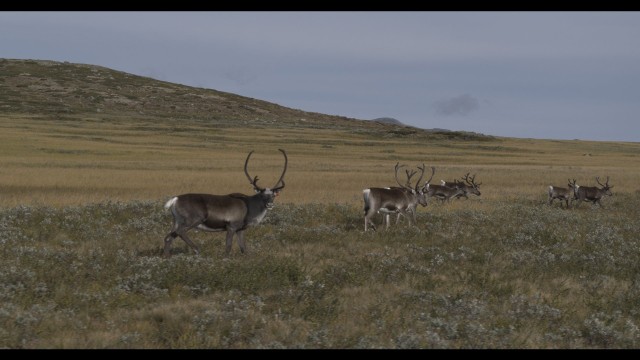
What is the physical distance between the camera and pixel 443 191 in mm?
31281

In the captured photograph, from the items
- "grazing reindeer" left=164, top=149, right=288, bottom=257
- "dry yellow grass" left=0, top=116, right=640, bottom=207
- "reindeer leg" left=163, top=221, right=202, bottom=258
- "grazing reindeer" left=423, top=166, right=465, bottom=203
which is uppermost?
"grazing reindeer" left=164, top=149, right=288, bottom=257

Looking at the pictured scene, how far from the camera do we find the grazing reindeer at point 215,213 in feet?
48.3

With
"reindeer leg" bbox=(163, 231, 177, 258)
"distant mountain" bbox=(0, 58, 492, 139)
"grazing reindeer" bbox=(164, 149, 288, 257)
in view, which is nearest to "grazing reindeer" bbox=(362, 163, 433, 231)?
"grazing reindeer" bbox=(164, 149, 288, 257)

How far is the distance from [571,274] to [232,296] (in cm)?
822

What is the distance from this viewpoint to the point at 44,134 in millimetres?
74938

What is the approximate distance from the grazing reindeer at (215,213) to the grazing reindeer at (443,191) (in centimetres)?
1499

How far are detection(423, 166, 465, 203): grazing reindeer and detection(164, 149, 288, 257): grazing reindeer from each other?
1499cm

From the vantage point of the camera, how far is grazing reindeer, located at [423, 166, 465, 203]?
A: 30656 millimetres

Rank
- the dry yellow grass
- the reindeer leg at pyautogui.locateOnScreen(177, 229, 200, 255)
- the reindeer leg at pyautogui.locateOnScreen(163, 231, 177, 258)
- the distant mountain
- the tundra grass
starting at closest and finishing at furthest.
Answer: the tundra grass
the reindeer leg at pyautogui.locateOnScreen(163, 231, 177, 258)
the reindeer leg at pyautogui.locateOnScreen(177, 229, 200, 255)
the dry yellow grass
the distant mountain

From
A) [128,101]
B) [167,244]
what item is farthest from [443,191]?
[128,101]

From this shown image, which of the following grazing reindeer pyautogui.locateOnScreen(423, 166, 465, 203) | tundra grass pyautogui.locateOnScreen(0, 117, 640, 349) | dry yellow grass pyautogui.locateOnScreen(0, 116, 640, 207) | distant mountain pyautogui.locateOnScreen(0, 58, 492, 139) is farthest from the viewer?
distant mountain pyautogui.locateOnScreen(0, 58, 492, 139)

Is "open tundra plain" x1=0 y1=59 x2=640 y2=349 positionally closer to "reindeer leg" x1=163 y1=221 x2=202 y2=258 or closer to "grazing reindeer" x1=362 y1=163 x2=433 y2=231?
"reindeer leg" x1=163 y1=221 x2=202 y2=258
